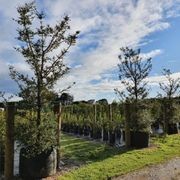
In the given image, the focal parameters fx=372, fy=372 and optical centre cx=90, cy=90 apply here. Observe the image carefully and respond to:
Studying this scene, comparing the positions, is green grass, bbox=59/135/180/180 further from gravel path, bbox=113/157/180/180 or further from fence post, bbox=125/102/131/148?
fence post, bbox=125/102/131/148

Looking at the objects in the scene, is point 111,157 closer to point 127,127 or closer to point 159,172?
point 159,172

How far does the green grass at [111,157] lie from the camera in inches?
286

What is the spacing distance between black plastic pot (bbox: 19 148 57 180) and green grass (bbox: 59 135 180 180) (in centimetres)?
32

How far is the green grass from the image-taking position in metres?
7.27

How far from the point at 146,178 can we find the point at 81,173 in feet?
5.16

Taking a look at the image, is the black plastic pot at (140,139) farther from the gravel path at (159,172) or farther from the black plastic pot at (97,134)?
the black plastic pot at (97,134)

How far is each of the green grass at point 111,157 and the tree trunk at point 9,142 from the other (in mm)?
945

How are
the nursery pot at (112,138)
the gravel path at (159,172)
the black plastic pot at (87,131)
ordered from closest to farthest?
1. the gravel path at (159,172)
2. the nursery pot at (112,138)
3. the black plastic pot at (87,131)

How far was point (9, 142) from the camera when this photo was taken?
681 centimetres

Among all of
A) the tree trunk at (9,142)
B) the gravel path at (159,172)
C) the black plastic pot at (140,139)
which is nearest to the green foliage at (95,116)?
the black plastic pot at (140,139)

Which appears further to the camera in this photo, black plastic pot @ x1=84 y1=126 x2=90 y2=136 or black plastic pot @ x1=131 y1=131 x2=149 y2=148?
black plastic pot @ x1=84 y1=126 x2=90 y2=136

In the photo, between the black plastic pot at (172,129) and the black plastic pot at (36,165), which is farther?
the black plastic pot at (172,129)

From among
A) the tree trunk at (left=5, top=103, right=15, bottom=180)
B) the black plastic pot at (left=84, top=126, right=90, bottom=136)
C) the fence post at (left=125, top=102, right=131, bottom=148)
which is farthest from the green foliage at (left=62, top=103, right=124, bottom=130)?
the tree trunk at (left=5, top=103, right=15, bottom=180)

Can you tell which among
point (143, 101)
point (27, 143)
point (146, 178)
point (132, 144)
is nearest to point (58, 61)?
point (27, 143)
